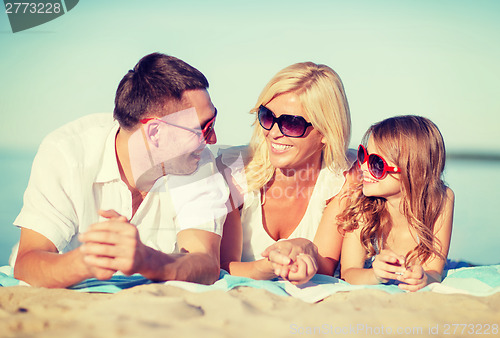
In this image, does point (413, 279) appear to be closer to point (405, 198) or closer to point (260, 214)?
point (405, 198)

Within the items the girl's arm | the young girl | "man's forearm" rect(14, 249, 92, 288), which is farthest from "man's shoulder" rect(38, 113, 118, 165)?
the girl's arm

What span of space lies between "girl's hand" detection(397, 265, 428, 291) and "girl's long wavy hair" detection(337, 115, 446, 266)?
55cm

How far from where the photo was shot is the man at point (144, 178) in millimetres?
3068

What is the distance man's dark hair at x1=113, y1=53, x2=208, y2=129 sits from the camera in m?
3.53

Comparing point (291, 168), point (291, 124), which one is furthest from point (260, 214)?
point (291, 124)

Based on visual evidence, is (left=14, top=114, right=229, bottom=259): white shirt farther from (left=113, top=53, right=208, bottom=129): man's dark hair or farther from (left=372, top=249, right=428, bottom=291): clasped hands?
(left=372, top=249, right=428, bottom=291): clasped hands

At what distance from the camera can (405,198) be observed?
376cm

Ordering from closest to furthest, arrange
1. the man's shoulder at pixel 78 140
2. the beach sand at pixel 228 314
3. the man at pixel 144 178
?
the beach sand at pixel 228 314 → the man at pixel 144 178 → the man's shoulder at pixel 78 140

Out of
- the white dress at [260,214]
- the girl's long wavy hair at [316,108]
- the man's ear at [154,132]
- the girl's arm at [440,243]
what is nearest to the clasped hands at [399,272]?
the girl's arm at [440,243]

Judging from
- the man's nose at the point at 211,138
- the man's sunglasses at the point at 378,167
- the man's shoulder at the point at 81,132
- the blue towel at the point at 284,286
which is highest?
the man's shoulder at the point at 81,132

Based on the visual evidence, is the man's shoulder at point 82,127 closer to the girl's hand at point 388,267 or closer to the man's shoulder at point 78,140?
the man's shoulder at point 78,140

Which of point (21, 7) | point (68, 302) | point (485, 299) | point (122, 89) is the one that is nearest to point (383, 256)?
point (485, 299)

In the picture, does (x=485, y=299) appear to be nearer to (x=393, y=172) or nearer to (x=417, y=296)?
(x=417, y=296)

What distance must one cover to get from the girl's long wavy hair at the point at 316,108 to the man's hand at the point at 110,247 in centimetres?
170
